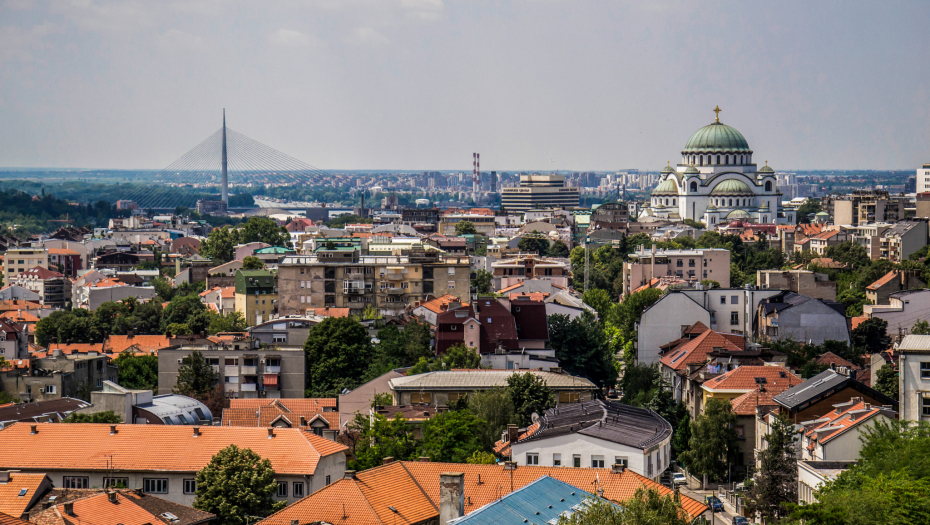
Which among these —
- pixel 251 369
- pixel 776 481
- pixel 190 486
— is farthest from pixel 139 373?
pixel 776 481

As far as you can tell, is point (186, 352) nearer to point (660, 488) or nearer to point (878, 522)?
point (660, 488)

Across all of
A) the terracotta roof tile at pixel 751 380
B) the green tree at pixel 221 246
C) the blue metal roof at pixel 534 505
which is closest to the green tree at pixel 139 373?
→ the terracotta roof tile at pixel 751 380

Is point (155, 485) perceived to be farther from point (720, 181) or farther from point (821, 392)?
point (720, 181)

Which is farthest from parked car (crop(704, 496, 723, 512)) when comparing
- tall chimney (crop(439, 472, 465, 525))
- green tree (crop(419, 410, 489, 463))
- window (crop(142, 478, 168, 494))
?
window (crop(142, 478, 168, 494))

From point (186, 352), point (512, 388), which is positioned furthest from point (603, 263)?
point (512, 388)

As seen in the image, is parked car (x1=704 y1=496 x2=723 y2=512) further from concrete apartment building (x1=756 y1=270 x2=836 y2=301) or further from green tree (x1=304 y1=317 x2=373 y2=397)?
concrete apartment building (x1=756 y1=270 x2=836 y2=301)

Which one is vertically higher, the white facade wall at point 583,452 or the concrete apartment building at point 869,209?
the concrete apartment building at point 869,209

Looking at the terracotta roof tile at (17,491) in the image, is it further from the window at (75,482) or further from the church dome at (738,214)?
the church dome at (738,214)
